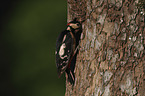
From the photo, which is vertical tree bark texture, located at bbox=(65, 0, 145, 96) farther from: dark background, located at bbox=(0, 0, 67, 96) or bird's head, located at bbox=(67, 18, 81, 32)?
dark background, located at bbox=(0, 0, 67, 96)

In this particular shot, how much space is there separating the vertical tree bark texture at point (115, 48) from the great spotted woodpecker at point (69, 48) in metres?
0.19

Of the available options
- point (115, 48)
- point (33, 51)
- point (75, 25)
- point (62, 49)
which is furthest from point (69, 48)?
point (33, 51)

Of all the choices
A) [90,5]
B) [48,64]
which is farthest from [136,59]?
[48,64]

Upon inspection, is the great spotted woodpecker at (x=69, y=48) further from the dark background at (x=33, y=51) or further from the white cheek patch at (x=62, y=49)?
the dark background at (x=33, y=51)

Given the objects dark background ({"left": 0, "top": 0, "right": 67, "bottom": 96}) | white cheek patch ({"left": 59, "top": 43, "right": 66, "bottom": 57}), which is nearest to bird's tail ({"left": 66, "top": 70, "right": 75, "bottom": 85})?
white cheek patch ({"left": 59, "top": 43, "right": 66, "bottom": 57})

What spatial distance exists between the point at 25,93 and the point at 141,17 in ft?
16.8

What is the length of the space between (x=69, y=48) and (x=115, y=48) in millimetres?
534

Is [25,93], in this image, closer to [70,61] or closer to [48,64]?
[48,64]

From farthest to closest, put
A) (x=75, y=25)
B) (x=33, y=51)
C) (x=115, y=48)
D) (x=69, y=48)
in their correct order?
(x=33, y=51)
(x=69, y=48)
(x=75, y=25)
(x=115, y=48)

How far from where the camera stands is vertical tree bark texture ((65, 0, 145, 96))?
190 centimetres

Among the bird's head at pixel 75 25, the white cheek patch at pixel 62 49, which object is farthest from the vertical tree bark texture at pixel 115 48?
the white cheek patch at pixel 62 49

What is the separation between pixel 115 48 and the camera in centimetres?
194

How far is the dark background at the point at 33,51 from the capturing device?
6.28 metres

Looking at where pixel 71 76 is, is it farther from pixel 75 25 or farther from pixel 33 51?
pixel 33 51
